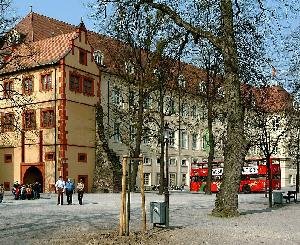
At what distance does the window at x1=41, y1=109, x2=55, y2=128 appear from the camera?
1931 inches

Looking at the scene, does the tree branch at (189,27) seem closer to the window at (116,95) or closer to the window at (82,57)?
the window at (82,57)

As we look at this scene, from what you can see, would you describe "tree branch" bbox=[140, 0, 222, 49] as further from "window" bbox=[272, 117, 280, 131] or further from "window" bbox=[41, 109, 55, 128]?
"window" bbox=[41, 109, 55, 128]

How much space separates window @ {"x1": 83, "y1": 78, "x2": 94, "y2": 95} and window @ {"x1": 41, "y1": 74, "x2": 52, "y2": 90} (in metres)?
3.50

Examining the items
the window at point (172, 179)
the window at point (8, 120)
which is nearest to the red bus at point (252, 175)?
the window at point (172, 179)

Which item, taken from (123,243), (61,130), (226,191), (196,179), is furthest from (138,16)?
(196,179)

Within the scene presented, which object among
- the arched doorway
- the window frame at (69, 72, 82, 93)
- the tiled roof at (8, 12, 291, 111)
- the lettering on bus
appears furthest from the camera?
the lettering on bus

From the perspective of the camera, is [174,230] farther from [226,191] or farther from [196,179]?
[196,179]

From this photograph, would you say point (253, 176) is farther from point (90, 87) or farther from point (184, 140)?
point (90, 87)

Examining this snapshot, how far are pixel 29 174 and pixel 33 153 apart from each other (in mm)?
2469

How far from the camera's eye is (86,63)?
51.4 meters

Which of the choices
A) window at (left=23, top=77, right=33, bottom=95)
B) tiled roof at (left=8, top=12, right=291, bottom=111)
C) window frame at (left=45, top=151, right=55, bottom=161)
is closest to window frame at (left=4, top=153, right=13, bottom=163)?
window frame at (left=45, top=151, right=55, bottom=161)

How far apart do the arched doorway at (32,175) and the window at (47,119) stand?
14.1ft

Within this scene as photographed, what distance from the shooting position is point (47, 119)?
1949 inches

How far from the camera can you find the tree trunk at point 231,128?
21016 millimetres
